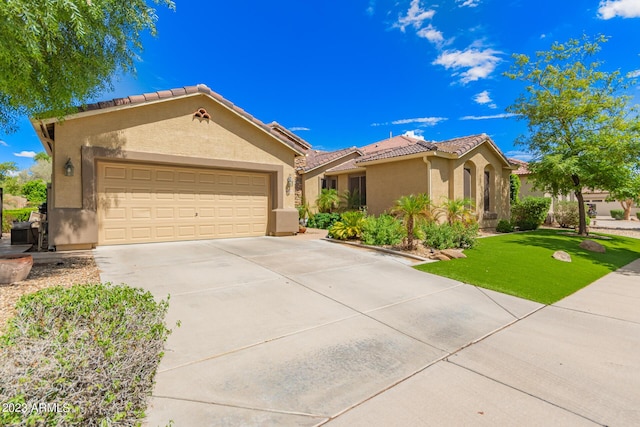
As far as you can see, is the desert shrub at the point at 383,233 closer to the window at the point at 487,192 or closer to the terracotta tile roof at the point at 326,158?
the terracotta tile roof at the point at 326,158

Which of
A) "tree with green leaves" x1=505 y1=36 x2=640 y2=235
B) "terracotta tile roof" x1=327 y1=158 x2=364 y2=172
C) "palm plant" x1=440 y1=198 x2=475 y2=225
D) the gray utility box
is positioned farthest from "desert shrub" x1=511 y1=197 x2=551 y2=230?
the gray utility box

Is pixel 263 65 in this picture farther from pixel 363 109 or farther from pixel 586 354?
pixel 586 354

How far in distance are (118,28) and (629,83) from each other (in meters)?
20.9

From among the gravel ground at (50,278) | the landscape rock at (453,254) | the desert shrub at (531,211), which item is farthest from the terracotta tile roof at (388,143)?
the gravel ground at (50,278)

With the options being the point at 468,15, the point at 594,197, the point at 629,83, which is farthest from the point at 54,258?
the point at 594,197

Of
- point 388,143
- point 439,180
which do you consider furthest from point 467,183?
point 388,143

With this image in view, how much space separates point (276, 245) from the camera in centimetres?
1016

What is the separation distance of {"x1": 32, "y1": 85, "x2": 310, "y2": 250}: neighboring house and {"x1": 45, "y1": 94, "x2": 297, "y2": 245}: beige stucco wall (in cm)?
Result: 3

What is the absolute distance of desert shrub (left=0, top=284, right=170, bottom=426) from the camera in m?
1.69

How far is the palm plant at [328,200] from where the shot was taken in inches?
709

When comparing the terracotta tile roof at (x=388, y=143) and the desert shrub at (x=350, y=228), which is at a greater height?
the terracotta tile roof at (x=388, y=143)

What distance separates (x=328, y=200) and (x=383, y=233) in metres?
8.09

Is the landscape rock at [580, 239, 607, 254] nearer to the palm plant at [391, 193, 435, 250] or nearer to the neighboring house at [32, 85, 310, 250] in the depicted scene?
the palm plant at [391, 193, 435, 250]

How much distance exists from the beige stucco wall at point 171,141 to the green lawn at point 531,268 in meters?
7.29
